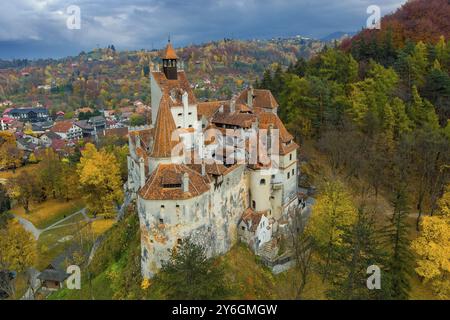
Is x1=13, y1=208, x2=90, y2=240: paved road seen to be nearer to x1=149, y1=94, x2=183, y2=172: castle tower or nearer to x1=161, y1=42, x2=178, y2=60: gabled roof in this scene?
x1=161, y1=42, x2=178, y2=60: gabled roof

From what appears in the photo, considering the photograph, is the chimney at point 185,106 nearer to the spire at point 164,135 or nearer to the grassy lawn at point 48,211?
the spire at point 164,135

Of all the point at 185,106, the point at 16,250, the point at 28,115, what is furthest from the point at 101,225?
the point at 28,115

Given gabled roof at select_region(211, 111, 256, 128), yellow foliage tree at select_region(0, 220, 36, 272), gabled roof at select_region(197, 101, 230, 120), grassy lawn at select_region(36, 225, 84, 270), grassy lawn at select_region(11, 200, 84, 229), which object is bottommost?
grassy lawn at select_region(36, 225, 84, 270)

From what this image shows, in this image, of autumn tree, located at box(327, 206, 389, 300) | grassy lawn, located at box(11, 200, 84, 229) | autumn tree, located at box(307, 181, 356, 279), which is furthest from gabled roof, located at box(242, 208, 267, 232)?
grassy lawn, located at box(11, 200, 84, 229)

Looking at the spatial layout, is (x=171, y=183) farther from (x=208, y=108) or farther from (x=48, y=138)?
(x=48, y=138)
